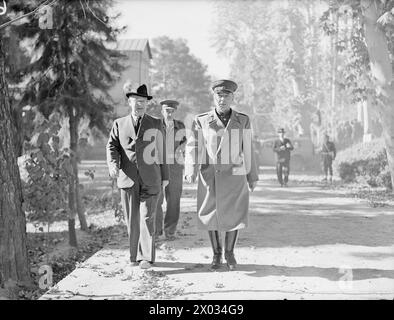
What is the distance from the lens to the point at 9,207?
5676 mm

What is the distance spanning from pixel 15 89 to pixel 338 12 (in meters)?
9.23

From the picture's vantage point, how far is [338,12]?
45.0 feet

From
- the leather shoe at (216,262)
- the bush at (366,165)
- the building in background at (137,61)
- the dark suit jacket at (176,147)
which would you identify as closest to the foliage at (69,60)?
the dark suit jacket at (176,147)

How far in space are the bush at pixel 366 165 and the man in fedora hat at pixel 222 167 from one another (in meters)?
10.6

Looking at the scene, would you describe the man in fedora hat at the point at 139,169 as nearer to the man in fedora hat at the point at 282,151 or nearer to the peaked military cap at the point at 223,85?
the peaked military cap at the point at 223,85

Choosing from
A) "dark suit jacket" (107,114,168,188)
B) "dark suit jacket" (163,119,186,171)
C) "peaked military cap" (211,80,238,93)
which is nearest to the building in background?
"dark suit jacket" (163,119,186,171)

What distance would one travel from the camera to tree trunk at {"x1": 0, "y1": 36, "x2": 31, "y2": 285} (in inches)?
221

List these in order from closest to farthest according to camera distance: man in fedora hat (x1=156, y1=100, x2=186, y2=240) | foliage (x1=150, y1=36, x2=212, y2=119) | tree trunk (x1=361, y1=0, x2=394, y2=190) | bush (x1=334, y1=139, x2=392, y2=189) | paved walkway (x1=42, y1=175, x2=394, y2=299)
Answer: paved walkway (x1=42, y1=175, x2=394, y2=299) → man in fedora hat (x1=156, y1=100, x2=186, y2=240) → tree trunk (x1=361, y1=0, x2=394, y2=190) → bush (x1=334, y1=139, x2=392, y2=189) → foliage (x1=150, y1=36, x2=212, y2=119)

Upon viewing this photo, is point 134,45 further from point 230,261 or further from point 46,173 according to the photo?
point 230,261

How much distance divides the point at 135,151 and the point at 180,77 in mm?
33043

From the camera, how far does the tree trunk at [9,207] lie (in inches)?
221

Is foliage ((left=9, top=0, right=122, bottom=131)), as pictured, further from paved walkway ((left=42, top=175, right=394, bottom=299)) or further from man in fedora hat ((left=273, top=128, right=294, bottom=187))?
man in fedora hat ((left=273, top=128, right=294, bottom=187))

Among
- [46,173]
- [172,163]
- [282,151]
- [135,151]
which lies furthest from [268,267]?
[282,151]

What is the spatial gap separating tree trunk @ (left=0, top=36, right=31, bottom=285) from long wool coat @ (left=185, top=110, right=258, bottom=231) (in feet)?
7.07
